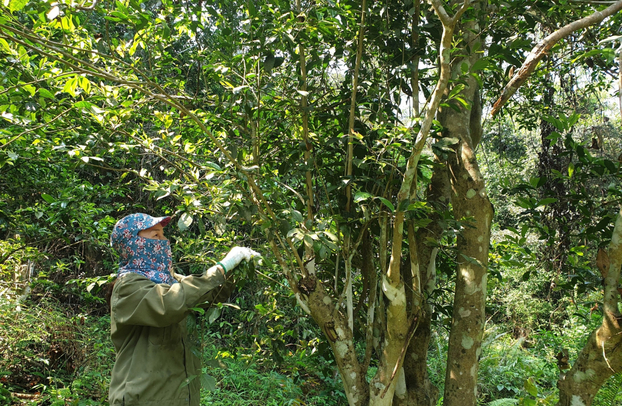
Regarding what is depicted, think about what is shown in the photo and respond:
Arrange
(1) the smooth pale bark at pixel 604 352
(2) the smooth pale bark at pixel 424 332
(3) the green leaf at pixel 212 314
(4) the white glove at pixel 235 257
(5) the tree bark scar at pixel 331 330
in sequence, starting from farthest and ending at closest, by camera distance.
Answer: (2) the smooth pale bark at pixel 424 332
(5) the tree bark scar at pixel 331 330
(4) the white glove at pixel 235 257
(1) the smooth pale bark at pixel 604 352
(3) the green leaf at pixel 212 314

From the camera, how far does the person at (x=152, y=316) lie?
6.05ft

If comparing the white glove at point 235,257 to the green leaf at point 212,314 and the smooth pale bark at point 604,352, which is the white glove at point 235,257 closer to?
the green leaf at point 212,314

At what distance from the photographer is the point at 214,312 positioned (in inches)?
69.1

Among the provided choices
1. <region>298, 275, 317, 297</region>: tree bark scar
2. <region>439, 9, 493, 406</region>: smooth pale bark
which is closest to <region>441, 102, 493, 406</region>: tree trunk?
<region>439, 9, 493, 406</region>: smooth pale bark

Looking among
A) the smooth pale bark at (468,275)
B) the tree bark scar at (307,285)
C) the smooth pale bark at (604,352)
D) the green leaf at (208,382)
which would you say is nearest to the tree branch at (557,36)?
the smooth pale bark at (468,275)

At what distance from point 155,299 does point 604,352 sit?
6.06 ft

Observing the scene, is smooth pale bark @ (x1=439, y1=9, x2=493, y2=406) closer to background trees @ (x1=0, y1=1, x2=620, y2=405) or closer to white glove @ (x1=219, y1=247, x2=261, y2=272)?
background trees @ (x1=0, y1=1, x2=620, y2=405)

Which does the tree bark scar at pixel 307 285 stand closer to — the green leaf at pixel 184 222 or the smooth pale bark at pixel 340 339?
the smooth pale bark at pixel 340 339

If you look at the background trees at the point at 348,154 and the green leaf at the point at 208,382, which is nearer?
the green leaf at the point at 208,382

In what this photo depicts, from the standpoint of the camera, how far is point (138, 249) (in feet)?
6.76

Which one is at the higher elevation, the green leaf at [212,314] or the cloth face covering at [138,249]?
the cloth face covering at [138,249]

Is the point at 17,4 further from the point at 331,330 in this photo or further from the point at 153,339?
the point at 331,330

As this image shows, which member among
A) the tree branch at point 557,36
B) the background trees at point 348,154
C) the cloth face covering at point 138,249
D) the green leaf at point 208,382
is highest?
the tree branch at point 557,36

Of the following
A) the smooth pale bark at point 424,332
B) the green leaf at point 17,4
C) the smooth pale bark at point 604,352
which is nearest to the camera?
the green leaf at point 17,4
